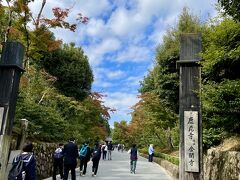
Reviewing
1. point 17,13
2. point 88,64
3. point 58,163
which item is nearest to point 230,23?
point 58,163

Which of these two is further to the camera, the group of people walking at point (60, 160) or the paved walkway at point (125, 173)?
the paved walkway at point (125, 173)

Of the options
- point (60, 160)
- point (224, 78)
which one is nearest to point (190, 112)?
point (224, 78)

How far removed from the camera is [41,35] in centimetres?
1515

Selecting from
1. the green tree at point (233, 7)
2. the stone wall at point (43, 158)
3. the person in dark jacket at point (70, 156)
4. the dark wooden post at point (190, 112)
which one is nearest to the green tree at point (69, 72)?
the stone wall at point (43, 158)

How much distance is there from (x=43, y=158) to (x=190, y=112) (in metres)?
8.43

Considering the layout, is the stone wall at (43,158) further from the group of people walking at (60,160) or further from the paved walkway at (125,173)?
Result: the paved walkway at (125,173)

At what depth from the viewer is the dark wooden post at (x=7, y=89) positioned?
9469mm

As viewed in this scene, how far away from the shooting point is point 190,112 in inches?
340

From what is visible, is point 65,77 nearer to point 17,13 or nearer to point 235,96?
point 17,13

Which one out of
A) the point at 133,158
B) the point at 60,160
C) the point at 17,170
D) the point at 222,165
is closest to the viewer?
the point at 17,170

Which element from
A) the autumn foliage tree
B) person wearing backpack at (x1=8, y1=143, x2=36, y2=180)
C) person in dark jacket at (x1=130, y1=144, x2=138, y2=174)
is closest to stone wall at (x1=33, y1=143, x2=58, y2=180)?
the autumn foliage tree

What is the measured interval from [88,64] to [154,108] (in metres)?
8.36

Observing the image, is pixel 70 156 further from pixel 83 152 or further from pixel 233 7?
pixel 233 7

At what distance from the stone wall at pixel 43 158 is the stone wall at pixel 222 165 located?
711 cm
